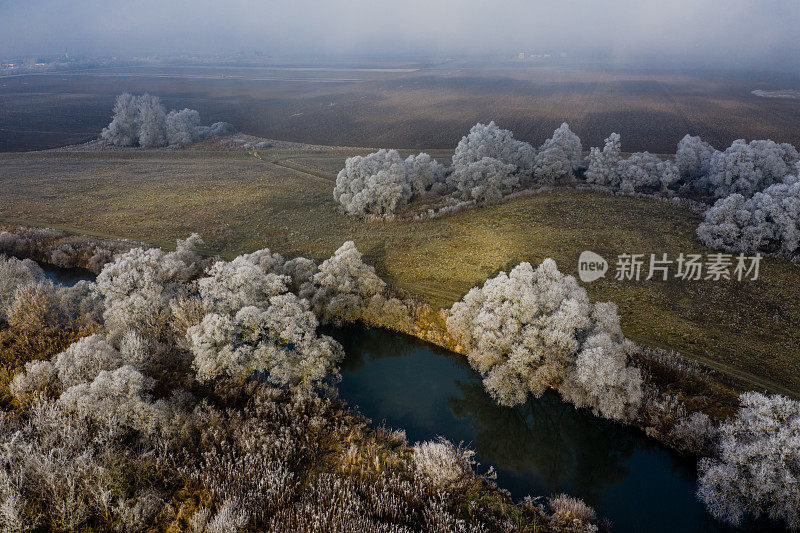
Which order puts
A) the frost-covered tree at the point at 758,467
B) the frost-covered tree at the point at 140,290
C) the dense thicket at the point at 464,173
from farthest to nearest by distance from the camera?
the dense thicket at the point at 464,173 < the frost-covered tree at the point at 140,290 < the frost-covered tree at the point at 758,467

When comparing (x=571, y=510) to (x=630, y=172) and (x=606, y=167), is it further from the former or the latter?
(x=606, y=167)

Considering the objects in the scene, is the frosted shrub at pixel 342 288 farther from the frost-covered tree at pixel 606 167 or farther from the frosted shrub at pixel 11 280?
the frost-covered tree at pixel 606 167

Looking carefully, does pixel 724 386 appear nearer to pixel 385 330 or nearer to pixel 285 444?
pixel 385 330

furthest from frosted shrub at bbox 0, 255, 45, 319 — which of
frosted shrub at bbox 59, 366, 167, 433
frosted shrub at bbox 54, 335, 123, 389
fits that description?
frosted shrub at bbox 59, 366, 167, 433

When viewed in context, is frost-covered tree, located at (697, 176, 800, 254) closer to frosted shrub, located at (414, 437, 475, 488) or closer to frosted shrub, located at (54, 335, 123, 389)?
frosted shrub, located at (414, 437, 475, 488)

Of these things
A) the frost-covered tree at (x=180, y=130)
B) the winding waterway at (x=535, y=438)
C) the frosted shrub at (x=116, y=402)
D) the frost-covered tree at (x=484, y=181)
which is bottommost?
the winding waterway at (x=535, y=438)

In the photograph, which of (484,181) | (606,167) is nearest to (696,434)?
(484,181)

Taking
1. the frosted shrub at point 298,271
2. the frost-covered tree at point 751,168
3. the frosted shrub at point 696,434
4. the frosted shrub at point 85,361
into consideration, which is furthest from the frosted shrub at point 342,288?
the frost-covered tree at point 751,168
